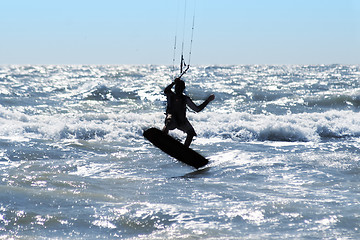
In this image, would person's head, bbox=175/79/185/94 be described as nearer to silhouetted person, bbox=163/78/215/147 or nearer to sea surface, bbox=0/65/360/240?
silhouetted person, bbox=163/78/215/147

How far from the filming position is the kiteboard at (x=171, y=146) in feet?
33.6

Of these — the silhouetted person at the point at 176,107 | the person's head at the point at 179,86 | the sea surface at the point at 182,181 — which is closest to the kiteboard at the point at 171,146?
the silhouetted person at the point at 176,107

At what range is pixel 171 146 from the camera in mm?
10469

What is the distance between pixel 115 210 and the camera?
8.02 m

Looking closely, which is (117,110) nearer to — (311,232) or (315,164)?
(315,164)

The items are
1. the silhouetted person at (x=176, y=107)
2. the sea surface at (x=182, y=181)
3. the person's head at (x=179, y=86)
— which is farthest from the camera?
the silhouetted person at (x=176, y=107)


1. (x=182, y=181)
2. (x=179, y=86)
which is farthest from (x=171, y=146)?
(x=179, y=86)

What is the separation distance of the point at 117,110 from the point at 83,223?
64.4 feet

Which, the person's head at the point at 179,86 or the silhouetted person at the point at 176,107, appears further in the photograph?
the silhouetted person at the point at 176,107

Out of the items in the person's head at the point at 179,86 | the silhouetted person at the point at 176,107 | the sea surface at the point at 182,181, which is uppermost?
the person's head at the point at 179,86

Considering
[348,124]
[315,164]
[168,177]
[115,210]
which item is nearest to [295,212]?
[115,210]

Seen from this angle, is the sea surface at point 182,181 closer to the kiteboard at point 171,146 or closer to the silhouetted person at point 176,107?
the kiteboard at point 171,146

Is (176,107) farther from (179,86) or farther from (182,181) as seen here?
(182,181)

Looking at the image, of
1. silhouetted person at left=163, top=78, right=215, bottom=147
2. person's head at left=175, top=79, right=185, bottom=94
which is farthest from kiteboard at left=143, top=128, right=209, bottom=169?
person's head at left=175, top=79, right=185, bottom=94
